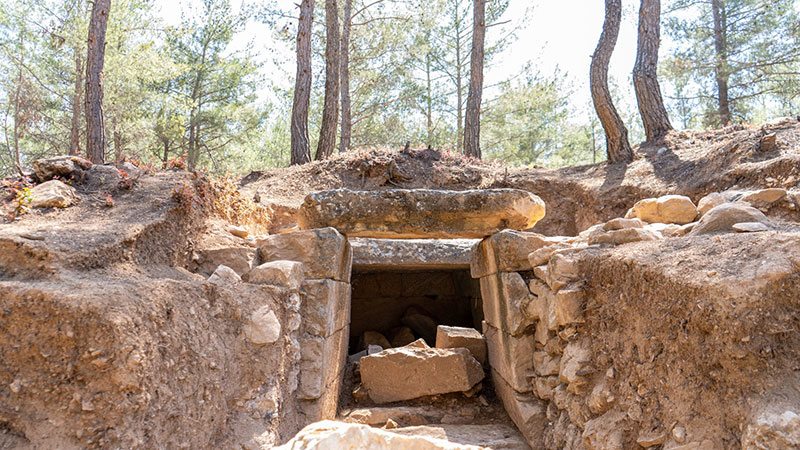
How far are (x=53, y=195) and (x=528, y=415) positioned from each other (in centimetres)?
356

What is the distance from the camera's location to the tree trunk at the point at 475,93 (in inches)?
386

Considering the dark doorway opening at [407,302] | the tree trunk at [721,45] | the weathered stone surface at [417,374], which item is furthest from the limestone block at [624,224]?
the tree trunk at [721,45]

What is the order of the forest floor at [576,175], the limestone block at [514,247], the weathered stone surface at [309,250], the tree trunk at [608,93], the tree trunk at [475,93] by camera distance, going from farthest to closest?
the tree trunk at [475,93], the tree trunk at [608,93], the forest floor at [576,175], the limestone block at [514,247], the weathered stone surface at [309,250]

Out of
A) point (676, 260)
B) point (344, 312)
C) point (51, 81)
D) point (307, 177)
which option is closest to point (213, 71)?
point (51, 81)

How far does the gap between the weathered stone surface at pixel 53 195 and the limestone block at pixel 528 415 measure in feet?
11.3

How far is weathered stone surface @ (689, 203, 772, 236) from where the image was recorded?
2.66 meters

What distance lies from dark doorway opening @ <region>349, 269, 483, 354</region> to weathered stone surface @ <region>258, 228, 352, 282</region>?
3.29m

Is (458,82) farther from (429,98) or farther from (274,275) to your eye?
(274,275)

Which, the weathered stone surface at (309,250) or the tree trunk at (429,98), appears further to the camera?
the tree trunk at (429,98)

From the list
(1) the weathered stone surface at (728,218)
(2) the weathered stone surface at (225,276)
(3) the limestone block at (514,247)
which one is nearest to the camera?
(1) the weathered stone surface at (728,218)

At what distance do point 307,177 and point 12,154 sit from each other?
1171 centimetres

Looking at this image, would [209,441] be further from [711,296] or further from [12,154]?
[12,154]

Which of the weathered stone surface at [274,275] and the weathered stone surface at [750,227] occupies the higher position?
the weathered stone surface at [750,227]

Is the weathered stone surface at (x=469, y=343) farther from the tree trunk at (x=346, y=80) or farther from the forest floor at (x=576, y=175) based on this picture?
the tree trunk at (x=346, y=80)
